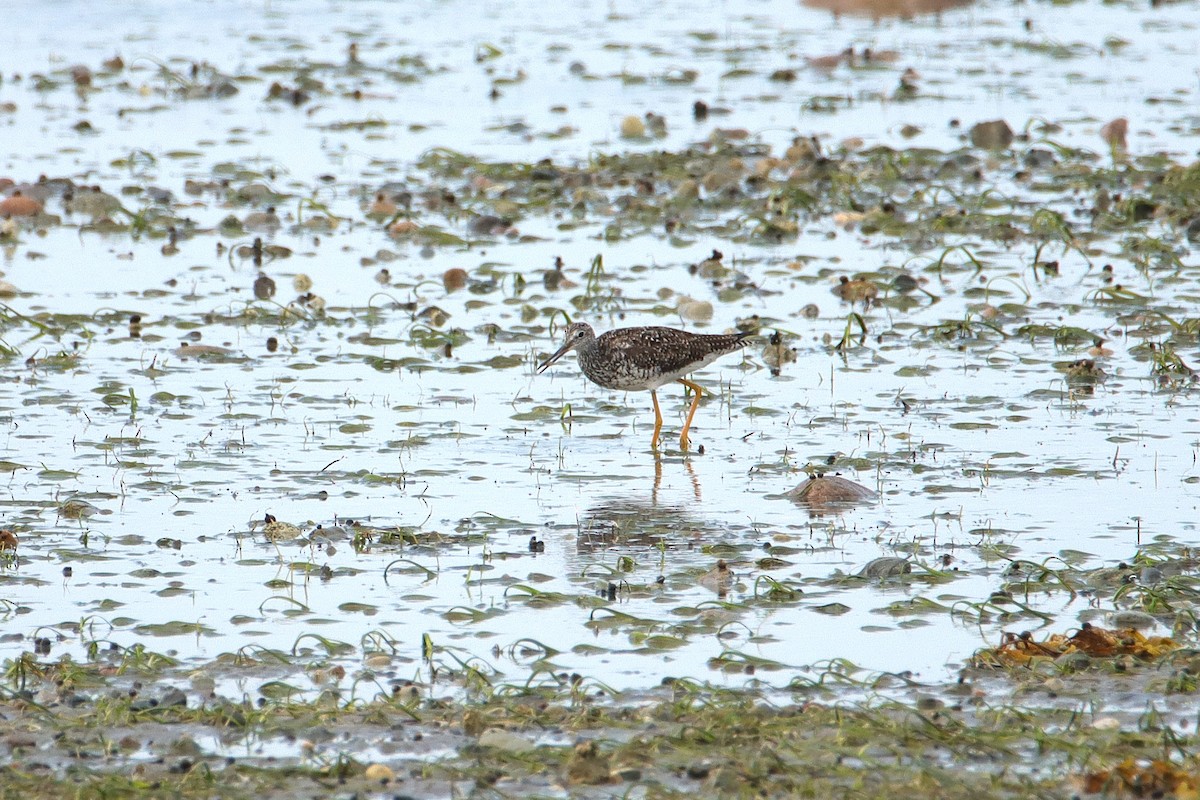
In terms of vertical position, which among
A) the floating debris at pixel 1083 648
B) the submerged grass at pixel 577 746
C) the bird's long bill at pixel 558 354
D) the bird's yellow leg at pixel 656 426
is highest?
the bird's long bill at pixel 558 354

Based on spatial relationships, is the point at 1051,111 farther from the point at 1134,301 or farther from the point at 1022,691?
the point at 1022,691

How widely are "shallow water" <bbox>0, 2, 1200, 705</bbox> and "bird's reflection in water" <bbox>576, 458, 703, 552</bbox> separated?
4 centimetres

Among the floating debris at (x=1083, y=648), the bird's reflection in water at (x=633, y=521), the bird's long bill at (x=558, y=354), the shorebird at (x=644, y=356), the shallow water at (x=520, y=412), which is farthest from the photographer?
the bird's long bill at (x=558, y=354)

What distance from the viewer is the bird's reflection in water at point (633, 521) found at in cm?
934

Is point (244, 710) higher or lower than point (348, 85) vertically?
lower

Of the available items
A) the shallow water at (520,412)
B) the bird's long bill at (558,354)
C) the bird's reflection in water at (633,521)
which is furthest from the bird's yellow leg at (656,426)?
the bird's reflection in water at (633,521)

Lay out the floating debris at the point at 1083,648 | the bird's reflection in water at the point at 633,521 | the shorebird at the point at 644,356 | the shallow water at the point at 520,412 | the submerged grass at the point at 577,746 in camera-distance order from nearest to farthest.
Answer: the submerged grass at the point at 577,746 → the floating debris at the point at 1083,648 → the shallow water at the point at 520,412 → the bird's reflection in water at the point at 633,521 → the shorebird at the point at 644,356

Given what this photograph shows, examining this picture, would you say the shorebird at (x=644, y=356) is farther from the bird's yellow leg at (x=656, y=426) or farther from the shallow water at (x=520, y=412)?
the shallow water at (x=520, y=412)

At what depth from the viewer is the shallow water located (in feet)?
27.0

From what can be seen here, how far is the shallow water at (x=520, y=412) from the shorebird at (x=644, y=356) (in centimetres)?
33

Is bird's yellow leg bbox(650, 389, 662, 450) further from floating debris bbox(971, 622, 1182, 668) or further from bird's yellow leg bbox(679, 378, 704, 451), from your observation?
floating debris bbox(971, 622, 1182, 668)

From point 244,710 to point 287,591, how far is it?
1.54 metres

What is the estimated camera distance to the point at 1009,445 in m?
10.8

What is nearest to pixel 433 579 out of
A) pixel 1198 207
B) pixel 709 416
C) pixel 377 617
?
pixel 377 617
